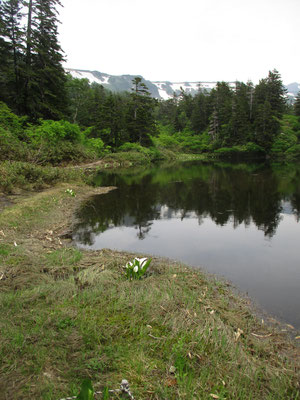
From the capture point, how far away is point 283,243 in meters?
7.62

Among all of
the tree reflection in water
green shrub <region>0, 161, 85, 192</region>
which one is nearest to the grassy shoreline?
the tree reflection in water

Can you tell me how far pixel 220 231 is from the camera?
344 inches

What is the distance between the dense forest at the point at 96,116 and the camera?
66.4 feet

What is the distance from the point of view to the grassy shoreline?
235cm

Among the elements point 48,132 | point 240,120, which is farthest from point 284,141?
point 48,132

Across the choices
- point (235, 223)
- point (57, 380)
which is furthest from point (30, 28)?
point (57, 380)

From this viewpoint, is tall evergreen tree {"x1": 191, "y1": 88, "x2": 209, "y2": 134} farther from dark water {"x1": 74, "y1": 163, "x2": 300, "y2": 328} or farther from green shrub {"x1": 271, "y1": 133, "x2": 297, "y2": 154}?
dark water {"x1": 74, "y1": 163, "x2": 300, "y2": 328}

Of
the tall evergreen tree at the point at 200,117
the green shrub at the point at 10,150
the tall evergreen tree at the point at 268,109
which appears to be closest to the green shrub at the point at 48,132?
the green shrub at the point at 10,150

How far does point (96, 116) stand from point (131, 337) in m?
41.0

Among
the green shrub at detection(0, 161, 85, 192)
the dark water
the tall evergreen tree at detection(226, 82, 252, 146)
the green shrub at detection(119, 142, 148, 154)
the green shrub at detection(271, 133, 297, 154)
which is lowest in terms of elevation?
the dark water

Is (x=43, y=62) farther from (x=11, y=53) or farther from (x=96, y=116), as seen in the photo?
(x=96, y=116)

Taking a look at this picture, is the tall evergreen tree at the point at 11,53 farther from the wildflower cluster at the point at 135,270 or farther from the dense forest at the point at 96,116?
the wildflower cluster at the point at 135,270

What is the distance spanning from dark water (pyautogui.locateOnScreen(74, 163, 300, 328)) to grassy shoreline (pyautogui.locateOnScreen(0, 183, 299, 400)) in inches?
40.0

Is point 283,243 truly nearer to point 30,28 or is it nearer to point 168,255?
point 168,255
